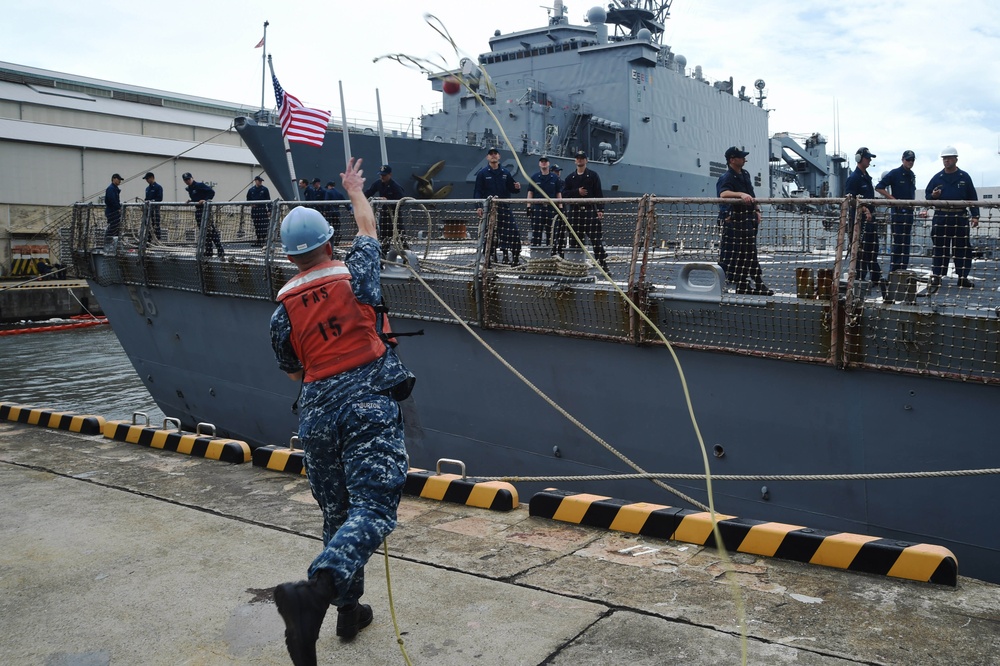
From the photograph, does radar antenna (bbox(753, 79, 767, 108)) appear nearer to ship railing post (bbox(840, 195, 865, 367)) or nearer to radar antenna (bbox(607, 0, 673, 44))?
radar antenna (bbox(607, 0, 673, 44))

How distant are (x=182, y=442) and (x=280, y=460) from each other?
1.32 metres

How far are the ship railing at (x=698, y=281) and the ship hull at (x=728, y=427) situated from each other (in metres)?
0.17

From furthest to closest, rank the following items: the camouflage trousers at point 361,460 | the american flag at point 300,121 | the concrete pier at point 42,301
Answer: the concrete pier at point 42,301 → the american flag at point 300,121 → the camouflage trousers at point 361,460

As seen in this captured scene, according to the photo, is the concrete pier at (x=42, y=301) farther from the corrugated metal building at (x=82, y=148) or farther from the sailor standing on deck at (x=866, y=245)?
the sailor standing on deck at (x=866, y=245)

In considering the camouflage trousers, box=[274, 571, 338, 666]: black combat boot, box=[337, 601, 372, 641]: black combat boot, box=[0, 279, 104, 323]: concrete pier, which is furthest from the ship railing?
box=[0, 279, 104, 323]: concrete pier

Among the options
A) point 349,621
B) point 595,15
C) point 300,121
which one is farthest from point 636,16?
point 349,621

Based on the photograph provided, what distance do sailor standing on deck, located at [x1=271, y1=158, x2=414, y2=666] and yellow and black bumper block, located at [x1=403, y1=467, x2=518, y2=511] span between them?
1924mm

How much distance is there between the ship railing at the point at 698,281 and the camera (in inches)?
205

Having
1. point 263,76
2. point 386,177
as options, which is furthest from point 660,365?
point 263,76

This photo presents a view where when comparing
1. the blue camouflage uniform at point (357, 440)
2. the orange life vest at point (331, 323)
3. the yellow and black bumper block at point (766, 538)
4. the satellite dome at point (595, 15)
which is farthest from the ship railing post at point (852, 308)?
the satellite dome at point (595, 15)

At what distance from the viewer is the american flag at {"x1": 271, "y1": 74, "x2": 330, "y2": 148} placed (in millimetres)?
13508

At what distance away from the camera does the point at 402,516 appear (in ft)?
17.2

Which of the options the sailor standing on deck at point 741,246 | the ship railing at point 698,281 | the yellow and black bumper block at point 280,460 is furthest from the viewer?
the yellow and black bumper block at point 280,460

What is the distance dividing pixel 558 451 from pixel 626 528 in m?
2.29
